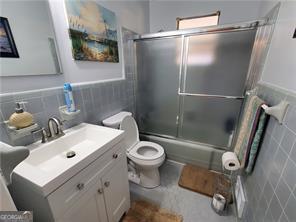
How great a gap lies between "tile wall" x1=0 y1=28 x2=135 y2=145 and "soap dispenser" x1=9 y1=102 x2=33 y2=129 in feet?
0.21

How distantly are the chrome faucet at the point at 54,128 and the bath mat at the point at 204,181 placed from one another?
4.80 feet

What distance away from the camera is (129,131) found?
1707mm

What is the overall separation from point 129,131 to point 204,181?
1.12 meters

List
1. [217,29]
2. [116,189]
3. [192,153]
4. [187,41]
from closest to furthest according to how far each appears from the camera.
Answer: [116,189] < [217,29] < [187,41] < [192,153]

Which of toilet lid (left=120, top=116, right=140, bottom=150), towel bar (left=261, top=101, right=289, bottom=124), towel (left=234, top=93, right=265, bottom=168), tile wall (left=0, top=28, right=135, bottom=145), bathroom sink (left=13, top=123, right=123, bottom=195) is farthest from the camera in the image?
toilet lid (left=120, top=116, right=140, bottom=150)

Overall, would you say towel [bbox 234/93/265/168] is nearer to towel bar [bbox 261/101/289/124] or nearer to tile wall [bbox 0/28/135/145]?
towel bar [bbox 261/101/289/124]

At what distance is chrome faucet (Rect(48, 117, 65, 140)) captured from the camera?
1.00 m

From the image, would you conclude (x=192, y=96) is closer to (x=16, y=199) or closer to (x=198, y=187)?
(x=198, y=187)

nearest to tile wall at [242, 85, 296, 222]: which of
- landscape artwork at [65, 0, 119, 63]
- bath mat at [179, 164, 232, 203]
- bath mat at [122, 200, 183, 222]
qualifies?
bath mat at [179, 164, 232, 203]

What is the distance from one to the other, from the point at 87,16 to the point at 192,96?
1.44m

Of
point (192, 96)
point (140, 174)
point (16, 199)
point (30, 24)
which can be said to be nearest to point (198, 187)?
point (140, 174)

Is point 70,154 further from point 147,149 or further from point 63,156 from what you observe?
point 147,149

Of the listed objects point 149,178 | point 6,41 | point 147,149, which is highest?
point 6,41

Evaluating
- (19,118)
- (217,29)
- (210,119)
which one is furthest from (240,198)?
(19,118)
